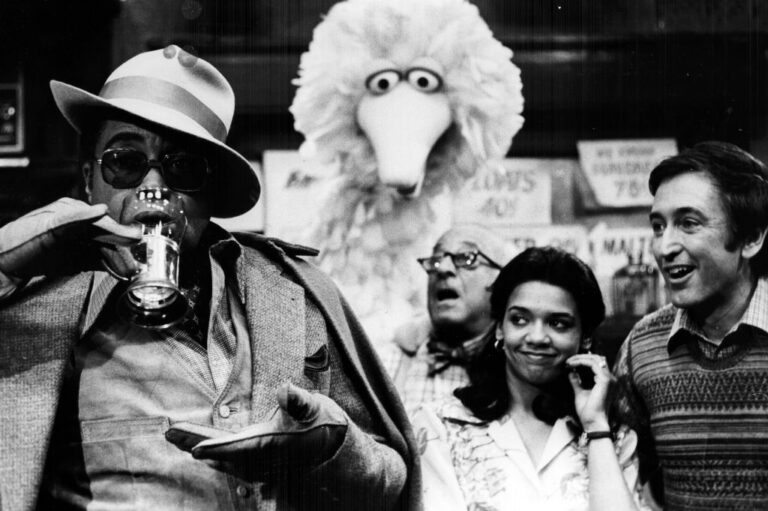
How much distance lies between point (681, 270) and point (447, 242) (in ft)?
2.25

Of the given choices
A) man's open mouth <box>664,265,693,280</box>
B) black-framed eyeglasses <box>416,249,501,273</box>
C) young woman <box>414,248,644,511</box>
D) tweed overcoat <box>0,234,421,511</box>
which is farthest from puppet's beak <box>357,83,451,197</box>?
man's open mouth <box>664,265,693,280</box>

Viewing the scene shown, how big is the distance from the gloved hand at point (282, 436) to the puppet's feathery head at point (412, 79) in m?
1.31

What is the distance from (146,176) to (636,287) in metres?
1.64

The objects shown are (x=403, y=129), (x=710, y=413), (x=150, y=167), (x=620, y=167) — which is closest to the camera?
(x=150, y=167)

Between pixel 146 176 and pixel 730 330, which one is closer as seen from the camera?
pixel 146 176

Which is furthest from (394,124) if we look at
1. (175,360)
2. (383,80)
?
(175,360)

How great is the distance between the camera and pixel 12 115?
2.61 metres

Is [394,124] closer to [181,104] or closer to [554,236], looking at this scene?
[554,236]

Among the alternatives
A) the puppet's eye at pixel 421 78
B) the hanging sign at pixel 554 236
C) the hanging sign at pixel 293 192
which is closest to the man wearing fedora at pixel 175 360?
the hanging sign at pixel 293 192

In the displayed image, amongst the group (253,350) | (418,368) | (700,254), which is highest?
(700,254)

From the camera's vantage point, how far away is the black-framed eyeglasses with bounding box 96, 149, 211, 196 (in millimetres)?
1927

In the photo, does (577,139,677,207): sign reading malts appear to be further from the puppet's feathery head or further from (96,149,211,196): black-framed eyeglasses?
(96,149,211,196): black-framed eyeglasses

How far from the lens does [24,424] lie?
Result: 179 centimetres

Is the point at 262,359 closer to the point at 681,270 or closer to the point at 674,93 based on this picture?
the point at 681,270
